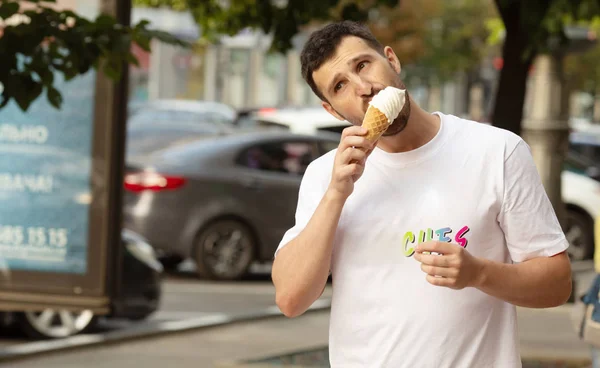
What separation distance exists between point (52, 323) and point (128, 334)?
555 mm

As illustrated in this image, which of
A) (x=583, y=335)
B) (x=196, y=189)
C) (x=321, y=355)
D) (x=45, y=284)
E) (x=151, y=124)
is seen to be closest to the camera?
(x=583, y=335)

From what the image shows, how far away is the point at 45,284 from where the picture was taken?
27.7ft

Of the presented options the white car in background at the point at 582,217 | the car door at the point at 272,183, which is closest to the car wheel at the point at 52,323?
the car door at the point at 272,183

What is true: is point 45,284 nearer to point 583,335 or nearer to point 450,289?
point 583,335

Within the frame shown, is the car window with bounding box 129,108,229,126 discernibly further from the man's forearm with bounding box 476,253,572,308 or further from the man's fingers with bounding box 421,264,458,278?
the man's fingers with bounding box 421,264,458,278

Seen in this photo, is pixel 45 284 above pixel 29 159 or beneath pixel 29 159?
beneath

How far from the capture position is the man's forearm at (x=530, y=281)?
8.31ft

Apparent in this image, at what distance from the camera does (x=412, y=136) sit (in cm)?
269

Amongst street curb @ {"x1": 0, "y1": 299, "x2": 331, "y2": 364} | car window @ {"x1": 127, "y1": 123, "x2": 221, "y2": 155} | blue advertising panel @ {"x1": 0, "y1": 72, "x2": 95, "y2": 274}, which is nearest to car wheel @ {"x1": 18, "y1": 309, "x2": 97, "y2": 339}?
street curb @ {"x1": 0, "y1": 299, "x2": 331, "y2": 364}

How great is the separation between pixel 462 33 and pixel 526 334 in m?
33.9

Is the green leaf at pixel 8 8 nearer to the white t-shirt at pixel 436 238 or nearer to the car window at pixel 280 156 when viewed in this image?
the white t-shirt at pixel 436 238

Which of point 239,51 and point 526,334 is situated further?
point 239,51

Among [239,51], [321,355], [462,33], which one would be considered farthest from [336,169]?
[239,51]

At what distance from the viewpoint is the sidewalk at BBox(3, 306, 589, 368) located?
27.5 ft
